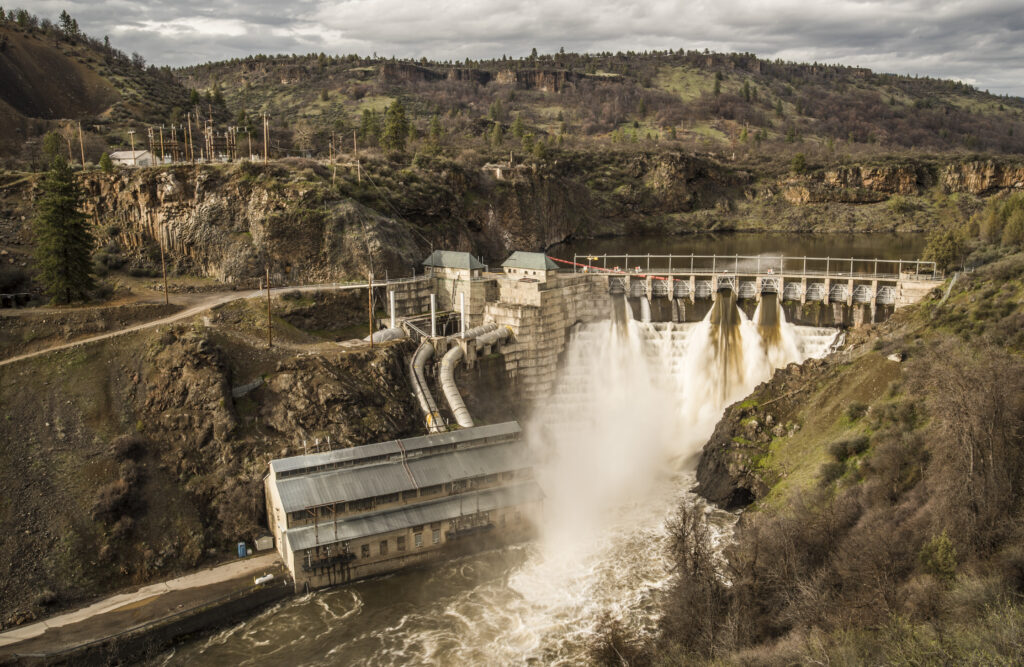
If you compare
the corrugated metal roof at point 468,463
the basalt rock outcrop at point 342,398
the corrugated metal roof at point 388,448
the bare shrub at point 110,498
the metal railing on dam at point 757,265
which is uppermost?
the metal railing on dam at point 757,265

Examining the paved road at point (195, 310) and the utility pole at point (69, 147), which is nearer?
the paved road at point (195, 310)

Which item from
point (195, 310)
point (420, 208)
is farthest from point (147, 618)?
point (420, 208)

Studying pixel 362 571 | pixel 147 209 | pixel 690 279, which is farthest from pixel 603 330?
pixel 147 209

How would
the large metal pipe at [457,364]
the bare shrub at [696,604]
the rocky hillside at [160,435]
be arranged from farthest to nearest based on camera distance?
the large metal pipe at [457,364], the rocky hillside at [160,435], the bare shrub at [696,604]

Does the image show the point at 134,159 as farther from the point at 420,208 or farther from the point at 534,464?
the point at 534,464

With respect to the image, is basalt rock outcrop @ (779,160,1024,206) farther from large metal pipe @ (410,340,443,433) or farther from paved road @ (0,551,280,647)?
paved road @ (0,551,280,647)

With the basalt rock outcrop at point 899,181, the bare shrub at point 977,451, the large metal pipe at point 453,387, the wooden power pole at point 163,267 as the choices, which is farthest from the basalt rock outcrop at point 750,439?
the basalt rock outcrop at point 899,181

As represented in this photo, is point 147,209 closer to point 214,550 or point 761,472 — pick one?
point 214,550

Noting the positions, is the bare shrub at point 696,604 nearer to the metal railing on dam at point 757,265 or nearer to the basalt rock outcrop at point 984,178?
the metal railing on dam at point 757,265
